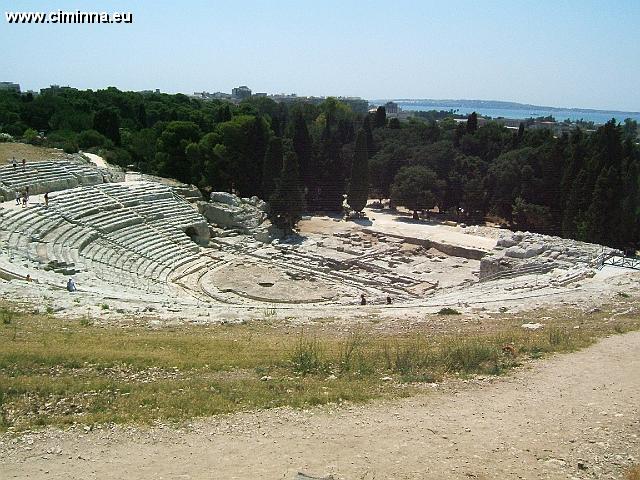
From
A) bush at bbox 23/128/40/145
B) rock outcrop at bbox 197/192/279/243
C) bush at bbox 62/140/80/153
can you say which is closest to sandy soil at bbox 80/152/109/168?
bush at bbox 62/140/80/153

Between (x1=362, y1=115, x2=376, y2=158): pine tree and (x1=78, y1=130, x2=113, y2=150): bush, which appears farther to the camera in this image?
(x1=362, y1=115, x2=376, y2=158): pine tree

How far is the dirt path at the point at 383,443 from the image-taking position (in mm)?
6777

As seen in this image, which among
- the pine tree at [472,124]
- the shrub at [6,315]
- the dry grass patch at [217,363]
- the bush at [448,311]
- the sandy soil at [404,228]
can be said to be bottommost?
the sandy soil at [404,228]

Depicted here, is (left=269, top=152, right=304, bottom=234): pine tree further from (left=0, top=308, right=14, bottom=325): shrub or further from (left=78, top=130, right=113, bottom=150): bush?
(left=0, top=308, right=14, bottom=325): shrub

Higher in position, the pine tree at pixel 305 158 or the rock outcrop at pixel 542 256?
the pine tree at pixel 305 158

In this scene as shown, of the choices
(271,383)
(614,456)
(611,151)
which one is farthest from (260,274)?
(611,151)

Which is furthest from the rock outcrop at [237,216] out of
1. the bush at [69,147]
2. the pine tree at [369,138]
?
the pine tree at [369,138]

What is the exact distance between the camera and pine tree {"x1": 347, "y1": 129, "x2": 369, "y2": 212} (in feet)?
121

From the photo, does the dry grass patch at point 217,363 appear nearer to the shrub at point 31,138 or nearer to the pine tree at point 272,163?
the pine tree at point 272,163

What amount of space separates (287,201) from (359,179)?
290 inches

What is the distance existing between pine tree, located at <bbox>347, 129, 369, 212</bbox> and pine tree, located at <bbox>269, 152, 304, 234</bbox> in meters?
5.85

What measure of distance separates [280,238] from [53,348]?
2086cm

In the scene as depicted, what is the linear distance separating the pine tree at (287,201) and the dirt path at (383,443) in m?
22.8

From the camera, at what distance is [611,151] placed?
110 ft
